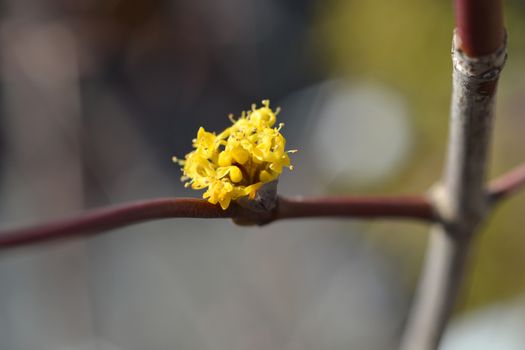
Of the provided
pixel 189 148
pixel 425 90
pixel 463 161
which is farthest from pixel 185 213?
pixel 189 148

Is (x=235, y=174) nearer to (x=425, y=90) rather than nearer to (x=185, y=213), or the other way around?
(x=185, y=213)

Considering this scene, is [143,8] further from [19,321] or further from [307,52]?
[19,321]

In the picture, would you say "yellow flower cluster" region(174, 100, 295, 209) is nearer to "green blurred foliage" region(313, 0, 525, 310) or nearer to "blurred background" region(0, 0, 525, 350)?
"green blurred foliage" region(313, 0, 525, 310)

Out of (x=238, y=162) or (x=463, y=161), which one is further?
(x=463, y=161)

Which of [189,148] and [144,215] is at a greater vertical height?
[189,148]

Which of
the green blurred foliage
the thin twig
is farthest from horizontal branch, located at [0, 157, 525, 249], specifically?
the green blurred foliage

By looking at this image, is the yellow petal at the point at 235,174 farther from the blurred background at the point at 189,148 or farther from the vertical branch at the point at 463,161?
the blurred background at the point at 189,148

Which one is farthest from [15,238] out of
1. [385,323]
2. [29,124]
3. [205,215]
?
[29,124]
